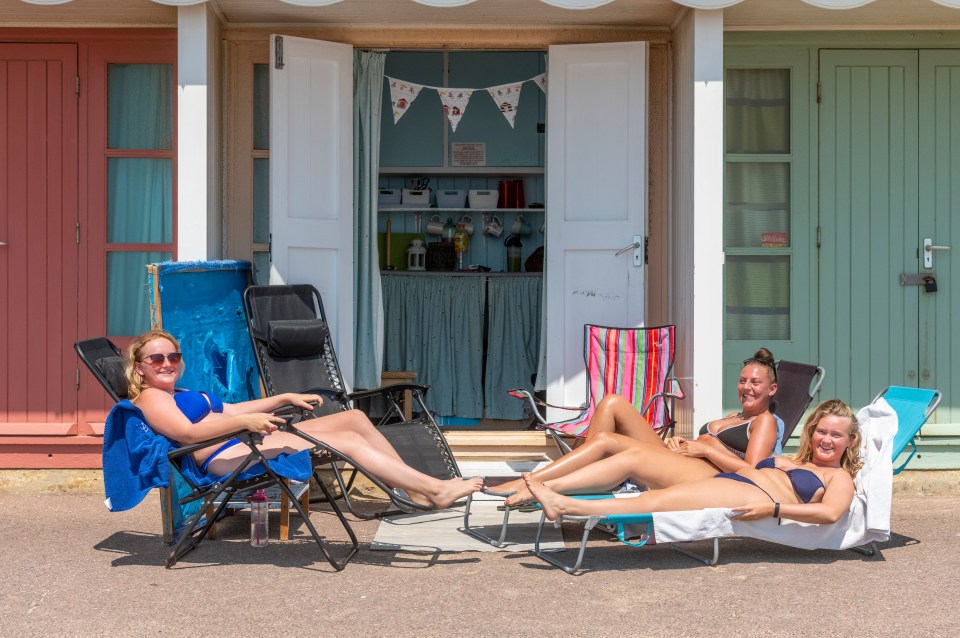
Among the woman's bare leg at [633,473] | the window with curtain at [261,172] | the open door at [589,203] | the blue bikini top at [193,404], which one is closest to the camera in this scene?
the woman's bare leg at [633,473]

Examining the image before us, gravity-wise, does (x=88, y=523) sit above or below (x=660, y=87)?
below

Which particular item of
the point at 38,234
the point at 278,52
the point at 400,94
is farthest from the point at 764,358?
the point at 38,234

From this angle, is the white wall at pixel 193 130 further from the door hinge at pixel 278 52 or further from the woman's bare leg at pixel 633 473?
the woman's bare leg at pixel 633 473

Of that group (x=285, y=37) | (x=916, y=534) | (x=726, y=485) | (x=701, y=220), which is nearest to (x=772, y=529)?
(x=726, y=485)

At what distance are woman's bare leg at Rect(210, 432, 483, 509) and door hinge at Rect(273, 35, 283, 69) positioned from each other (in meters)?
2.25

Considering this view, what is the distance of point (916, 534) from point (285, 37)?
3789 millimetres

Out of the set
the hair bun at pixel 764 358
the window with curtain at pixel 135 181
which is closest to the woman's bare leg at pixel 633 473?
the hair bun at pixel 764 358

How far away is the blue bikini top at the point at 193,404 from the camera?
4203 mm

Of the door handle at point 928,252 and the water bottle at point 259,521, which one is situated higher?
the door handle at point 928,252

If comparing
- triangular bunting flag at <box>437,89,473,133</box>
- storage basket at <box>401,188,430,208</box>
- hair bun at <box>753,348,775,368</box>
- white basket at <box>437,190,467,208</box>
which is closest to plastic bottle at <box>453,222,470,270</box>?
white basket at <box>437,190,467,208</box>

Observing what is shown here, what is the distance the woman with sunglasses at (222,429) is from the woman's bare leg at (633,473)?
0.36 meters

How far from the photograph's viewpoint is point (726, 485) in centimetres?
402

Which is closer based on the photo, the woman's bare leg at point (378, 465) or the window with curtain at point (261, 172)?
the woman's bare leg at point (378, 465)

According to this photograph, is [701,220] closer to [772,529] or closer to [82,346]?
[772,529]
